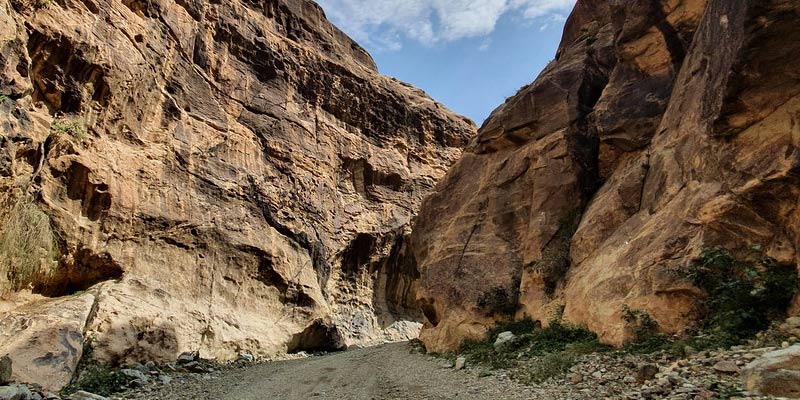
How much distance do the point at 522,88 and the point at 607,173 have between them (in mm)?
6140

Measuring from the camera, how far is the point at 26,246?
1258 cm

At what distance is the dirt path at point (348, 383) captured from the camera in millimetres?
8797

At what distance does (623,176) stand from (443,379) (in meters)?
7.31

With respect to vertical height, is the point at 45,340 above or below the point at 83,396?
above

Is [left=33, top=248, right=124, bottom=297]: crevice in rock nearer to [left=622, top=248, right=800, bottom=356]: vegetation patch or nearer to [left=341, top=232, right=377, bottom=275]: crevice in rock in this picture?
[left=341, top=232, right=377, bottom=275]: crevice in rock

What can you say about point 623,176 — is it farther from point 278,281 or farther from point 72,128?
point 72,128

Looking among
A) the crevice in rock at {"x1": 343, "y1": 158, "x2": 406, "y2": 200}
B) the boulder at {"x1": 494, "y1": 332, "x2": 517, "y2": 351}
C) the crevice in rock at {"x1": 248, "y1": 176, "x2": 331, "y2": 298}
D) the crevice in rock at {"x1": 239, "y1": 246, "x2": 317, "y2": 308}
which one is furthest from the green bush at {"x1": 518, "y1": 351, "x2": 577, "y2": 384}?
the crevice in rock at {"x1": 343, "y1": 158, "x2": 406, "y2": 200}

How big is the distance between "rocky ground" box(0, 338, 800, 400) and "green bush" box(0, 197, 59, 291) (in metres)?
3.86

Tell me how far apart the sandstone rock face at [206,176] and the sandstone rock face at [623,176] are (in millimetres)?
7142

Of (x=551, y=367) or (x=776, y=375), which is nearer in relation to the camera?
(x=776, y=375)

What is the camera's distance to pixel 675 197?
9.97m

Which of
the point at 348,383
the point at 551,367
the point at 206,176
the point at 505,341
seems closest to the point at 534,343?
the point at 505,341

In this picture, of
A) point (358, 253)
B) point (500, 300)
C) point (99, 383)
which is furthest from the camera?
point (358, 253)

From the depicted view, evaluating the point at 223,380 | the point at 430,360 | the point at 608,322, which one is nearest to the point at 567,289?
the point at 608,322
